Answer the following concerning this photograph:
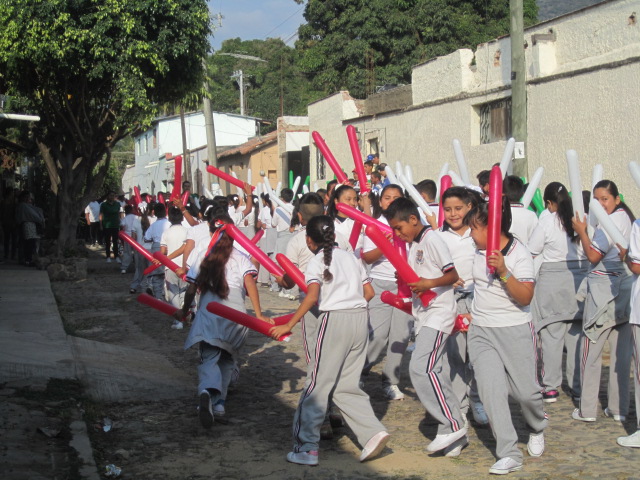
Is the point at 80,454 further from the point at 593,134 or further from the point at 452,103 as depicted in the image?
the point at 452,103

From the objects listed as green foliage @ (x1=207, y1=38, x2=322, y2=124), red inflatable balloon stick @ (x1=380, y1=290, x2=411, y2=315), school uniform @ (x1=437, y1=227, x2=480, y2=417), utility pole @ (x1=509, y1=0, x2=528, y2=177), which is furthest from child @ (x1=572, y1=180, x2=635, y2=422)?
green foliage @ (x1=207, y1=38, x2=322, y2=124)

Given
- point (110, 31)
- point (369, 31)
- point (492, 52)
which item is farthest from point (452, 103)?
point (369, 31)

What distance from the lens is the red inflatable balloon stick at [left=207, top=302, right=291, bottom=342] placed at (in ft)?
19.0

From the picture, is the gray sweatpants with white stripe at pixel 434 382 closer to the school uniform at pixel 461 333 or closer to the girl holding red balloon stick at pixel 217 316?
the school uniform at pixel 461 333

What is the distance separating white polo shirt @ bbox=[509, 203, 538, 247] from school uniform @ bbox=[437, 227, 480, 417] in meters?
0.58

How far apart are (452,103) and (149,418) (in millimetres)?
14753

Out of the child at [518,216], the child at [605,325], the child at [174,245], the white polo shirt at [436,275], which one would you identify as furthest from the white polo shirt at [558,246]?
the child at [174,245]

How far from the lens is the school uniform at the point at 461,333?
6293 mm

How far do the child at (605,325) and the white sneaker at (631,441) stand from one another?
0.66m

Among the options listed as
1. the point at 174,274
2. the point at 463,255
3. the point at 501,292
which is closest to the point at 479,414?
the point at 463,255

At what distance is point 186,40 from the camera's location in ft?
59.0

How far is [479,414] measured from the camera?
20.9 ft

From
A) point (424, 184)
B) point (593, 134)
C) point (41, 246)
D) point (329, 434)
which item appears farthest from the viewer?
point (41, 246)

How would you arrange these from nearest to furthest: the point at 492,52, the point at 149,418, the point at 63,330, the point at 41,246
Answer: the point at 149,418 → the point at 63,330 → the point at 492,52 → the point at 41,246
